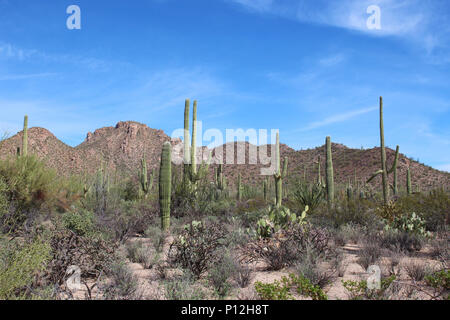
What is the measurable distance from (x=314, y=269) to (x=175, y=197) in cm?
902

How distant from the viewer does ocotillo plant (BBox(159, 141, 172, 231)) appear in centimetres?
1217

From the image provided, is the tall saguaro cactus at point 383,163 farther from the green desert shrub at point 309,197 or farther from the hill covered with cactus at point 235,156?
the hill covered with cactus at point 235,156

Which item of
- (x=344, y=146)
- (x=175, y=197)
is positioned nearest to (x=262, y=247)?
(x=175, y=197)

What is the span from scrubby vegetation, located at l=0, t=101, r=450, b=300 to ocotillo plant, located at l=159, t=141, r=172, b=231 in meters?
0.04

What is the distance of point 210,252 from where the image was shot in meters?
6.77

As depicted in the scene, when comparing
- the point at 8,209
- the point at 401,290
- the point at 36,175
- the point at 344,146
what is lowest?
the point at 401,290

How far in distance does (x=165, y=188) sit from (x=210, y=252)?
6304mm

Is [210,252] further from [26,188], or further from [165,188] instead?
[165,188]

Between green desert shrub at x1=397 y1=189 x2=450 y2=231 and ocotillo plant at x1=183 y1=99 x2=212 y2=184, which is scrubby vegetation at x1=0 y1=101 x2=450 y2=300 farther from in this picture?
ocotillo plant at x1=183 y1=99 x2=212 y2=184

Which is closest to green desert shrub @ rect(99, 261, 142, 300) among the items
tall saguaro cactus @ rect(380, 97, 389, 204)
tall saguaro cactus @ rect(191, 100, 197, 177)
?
tall saguaro cactus @ rect(191, 100, 197, 177)

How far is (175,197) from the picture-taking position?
14.4 m

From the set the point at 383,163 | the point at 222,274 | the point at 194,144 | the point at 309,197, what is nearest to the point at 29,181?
the point at 222,274
